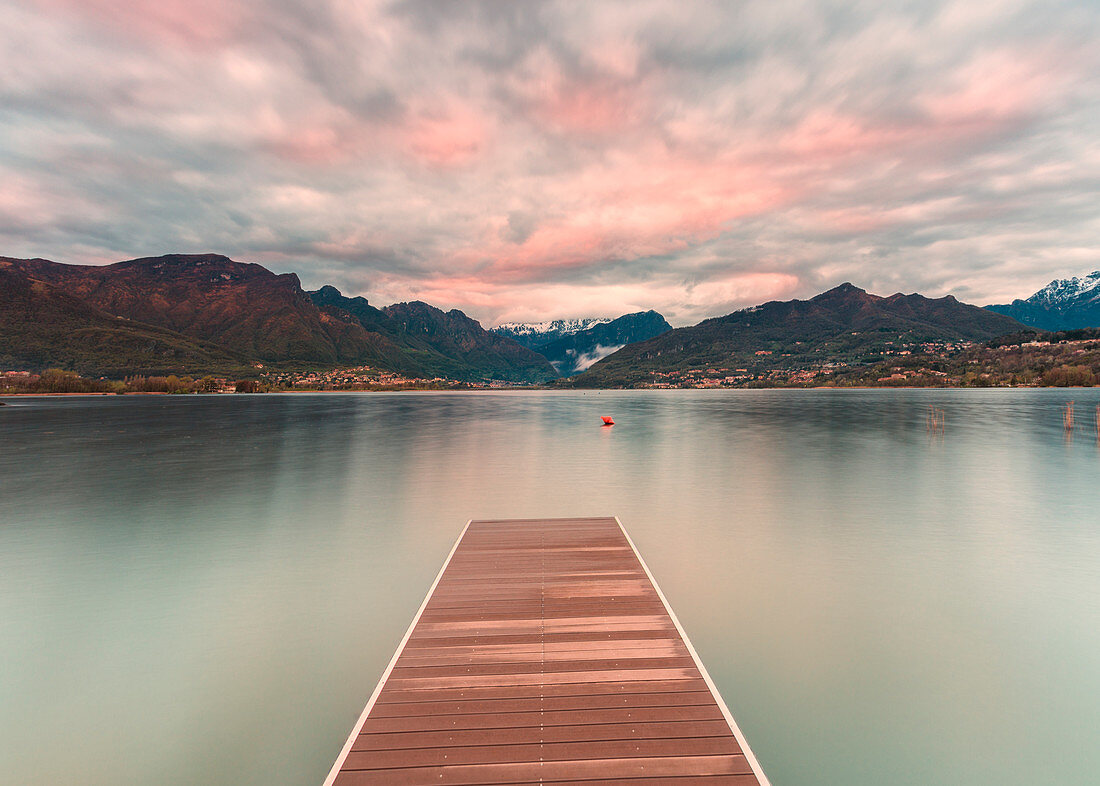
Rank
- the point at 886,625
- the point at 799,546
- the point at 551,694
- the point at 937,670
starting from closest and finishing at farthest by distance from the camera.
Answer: the point at 551,694 → the point at 937,670 → the point at 886,625 → the point at 799,546

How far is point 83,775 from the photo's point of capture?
7820mm

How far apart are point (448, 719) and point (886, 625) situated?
37.3ft

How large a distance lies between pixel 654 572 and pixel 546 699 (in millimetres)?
9565

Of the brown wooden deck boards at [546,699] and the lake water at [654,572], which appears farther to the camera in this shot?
the lake water at [654,572]

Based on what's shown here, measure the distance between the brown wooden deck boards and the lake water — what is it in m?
1.85

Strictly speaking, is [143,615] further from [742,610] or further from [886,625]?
[886,625]

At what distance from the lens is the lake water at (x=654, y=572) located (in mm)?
8422

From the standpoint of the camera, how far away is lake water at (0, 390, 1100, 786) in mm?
8422

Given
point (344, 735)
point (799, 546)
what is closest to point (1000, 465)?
point (799, 546)

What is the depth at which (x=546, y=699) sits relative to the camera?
296 inches

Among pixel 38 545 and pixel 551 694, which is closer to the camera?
pixel 551 694

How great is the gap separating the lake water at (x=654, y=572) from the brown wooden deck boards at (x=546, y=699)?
1847 millimetres

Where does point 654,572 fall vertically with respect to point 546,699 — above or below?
below

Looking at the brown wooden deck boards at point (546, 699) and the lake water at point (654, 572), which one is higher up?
the brown wooden deck boards at point (546, 699)
